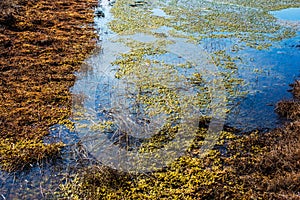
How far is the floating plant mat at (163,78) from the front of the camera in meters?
5.74

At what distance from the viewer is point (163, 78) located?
8000 millimetres

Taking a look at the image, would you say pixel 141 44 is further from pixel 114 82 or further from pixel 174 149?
pixel 174 149

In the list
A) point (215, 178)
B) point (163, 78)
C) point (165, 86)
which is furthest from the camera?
point (163, 78)

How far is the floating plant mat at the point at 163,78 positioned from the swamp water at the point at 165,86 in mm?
21

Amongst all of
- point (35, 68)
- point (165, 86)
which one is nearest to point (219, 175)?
point (165, 86)

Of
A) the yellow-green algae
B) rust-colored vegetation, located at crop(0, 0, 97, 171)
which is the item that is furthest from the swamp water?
rust-colored vegetation, located at crop(0, 0, 97, 171)

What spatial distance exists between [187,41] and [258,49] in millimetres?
2302

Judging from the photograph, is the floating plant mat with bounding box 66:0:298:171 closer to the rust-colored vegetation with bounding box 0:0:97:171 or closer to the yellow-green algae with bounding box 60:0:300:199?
the yellow-green algae with bounding box 60:0:300:199

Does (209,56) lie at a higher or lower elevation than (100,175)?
higher

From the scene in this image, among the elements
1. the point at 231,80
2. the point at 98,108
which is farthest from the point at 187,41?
the point at 98,108

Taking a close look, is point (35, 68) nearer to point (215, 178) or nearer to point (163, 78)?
point (163, 78)

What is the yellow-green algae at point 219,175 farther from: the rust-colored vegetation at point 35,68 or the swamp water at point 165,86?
the rust-colored vegetation at point 35,68

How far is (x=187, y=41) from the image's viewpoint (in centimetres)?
1054

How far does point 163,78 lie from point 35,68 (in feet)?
11.0
